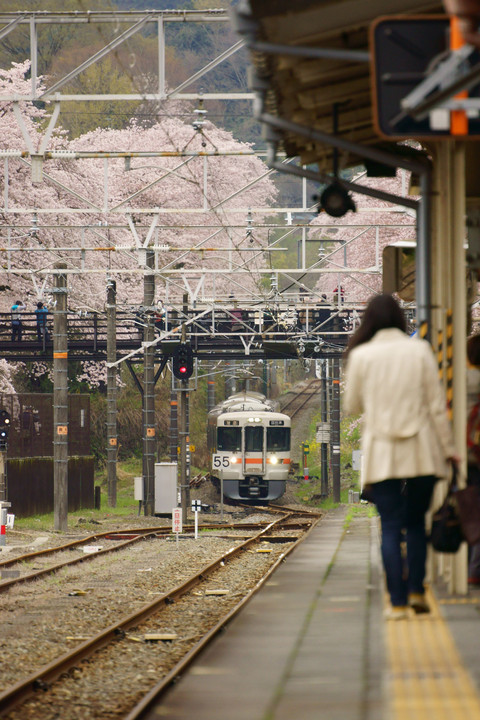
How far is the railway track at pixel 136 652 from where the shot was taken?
23.9 ft

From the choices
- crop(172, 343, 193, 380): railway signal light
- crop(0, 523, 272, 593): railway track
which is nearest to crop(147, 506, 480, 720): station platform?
crop(0, 523, 272, 593): railway track

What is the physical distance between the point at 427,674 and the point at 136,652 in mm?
5302

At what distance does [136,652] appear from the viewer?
9.65 meters

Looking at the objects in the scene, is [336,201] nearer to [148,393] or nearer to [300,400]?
[148,393]

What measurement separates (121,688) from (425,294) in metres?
3.29

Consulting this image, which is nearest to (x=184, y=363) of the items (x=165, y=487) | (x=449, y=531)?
(x=165, y=487)

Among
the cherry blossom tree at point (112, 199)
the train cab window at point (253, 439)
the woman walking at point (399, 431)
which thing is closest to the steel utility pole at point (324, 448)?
the cherry blossom tree at point (112, 199)

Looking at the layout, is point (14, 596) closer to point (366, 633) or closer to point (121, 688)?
point (121, 688)

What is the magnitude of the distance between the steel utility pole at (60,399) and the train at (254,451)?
10.1m

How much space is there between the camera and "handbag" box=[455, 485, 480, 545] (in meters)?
5.65

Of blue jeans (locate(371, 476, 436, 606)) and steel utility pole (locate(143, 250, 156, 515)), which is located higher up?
steel utility pole (locate(143, 250, 156, 515))

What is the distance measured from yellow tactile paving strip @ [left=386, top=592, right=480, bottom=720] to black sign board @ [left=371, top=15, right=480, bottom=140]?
2260 mm

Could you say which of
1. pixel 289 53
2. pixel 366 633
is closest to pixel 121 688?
pixel 366 633

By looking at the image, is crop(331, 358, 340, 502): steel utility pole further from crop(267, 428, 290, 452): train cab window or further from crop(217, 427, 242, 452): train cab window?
crop(217, 427, 242, 452): train cab window
